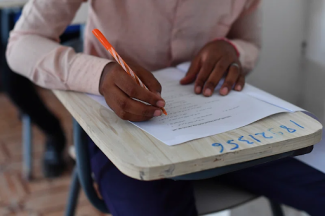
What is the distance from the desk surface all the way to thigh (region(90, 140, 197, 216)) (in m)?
0.19

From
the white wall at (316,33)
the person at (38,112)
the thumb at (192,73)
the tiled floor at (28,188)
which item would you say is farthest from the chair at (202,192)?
the person at (38,112)

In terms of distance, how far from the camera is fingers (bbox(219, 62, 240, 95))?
2.34ft

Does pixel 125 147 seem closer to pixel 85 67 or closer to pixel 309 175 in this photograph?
pixel 85 67

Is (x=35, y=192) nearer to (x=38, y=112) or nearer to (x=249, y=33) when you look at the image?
(x=38, y=112)

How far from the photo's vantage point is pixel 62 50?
77 centimetres

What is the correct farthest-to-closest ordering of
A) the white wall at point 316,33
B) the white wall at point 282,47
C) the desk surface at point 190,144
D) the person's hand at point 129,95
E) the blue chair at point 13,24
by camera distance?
the blue chair at point 13,24 < the white wall at point 282,47 < the white wall at point 316,33 < the person's hand at point 129,95 < the desk surface at point 190,144

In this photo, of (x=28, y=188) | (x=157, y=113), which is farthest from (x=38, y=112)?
(x=157, y=113)

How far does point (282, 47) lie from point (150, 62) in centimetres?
54

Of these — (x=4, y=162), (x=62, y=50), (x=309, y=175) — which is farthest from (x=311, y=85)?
(x=4, y=162)

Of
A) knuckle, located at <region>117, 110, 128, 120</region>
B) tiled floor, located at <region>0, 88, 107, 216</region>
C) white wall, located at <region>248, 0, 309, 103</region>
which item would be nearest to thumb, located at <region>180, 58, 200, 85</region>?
knuckle, located at <region>117, 110, 128, 120</region>

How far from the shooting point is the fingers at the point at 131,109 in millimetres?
581

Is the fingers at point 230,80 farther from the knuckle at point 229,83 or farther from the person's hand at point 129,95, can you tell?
the person's hand at point 129,95

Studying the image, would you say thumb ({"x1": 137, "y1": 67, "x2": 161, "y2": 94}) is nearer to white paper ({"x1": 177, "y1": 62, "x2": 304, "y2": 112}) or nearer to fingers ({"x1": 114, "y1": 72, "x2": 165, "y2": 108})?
fingers ({"x1": 114, "y1": 72, "x2": 165, "y2": 108})

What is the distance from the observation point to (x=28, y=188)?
1678 millimetres
